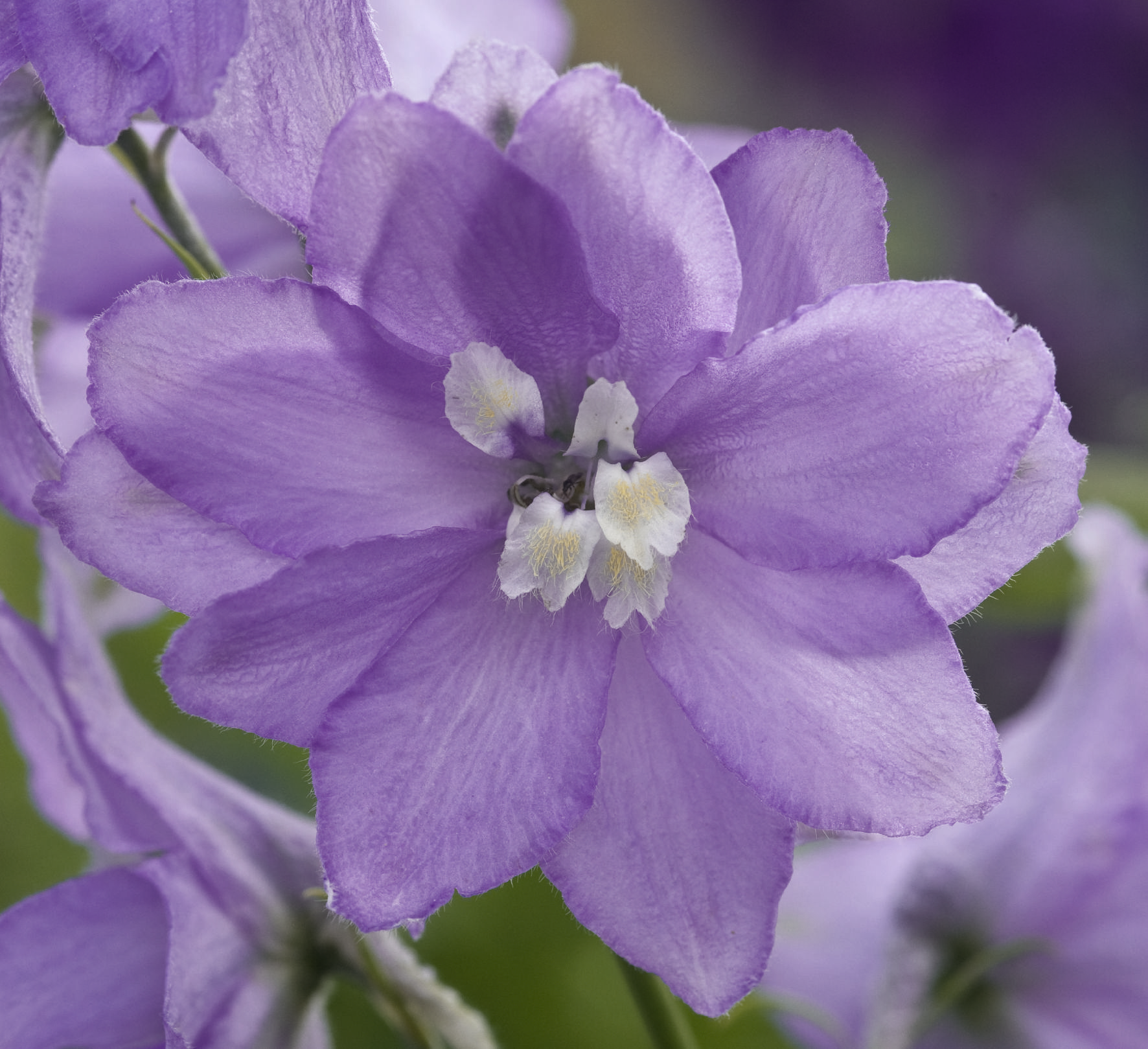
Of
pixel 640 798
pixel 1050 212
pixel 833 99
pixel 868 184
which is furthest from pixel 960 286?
pixel 833 99

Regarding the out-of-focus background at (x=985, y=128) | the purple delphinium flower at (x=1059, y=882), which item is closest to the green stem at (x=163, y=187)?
the purple delphinium flower at (x=1059, y=882)

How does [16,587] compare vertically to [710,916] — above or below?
below

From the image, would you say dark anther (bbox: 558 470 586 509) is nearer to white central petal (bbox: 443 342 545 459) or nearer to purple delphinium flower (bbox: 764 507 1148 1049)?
white central petal (bbox: 443 342 545 459)

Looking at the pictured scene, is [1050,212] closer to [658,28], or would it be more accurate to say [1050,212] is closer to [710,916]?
[658,28]

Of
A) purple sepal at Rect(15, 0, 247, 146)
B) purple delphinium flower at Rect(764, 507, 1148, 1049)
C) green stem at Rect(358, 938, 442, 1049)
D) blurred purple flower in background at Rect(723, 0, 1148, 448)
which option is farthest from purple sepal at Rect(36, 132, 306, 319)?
blurred purple flower in background at Rect(723, 0, 1148, 448)

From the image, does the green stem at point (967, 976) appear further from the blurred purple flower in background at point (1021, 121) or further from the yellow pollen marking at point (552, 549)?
the blurred purple flower in background at point (1021, 121)

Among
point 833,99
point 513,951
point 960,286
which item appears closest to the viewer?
point 960,286

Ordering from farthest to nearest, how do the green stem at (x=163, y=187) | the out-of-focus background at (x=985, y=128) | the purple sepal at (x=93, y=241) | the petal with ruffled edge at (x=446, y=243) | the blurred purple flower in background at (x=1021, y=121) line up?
1. the blurred purple flower in background at (x=1021, y=121)
2. the out-of-focus background at (x=985, y=128)
3. the purple sepal at (x=93, y=241)
4. the green stem at (x=163, y=187)
5. the petal with ruffled edge at (x=446, y=243)
